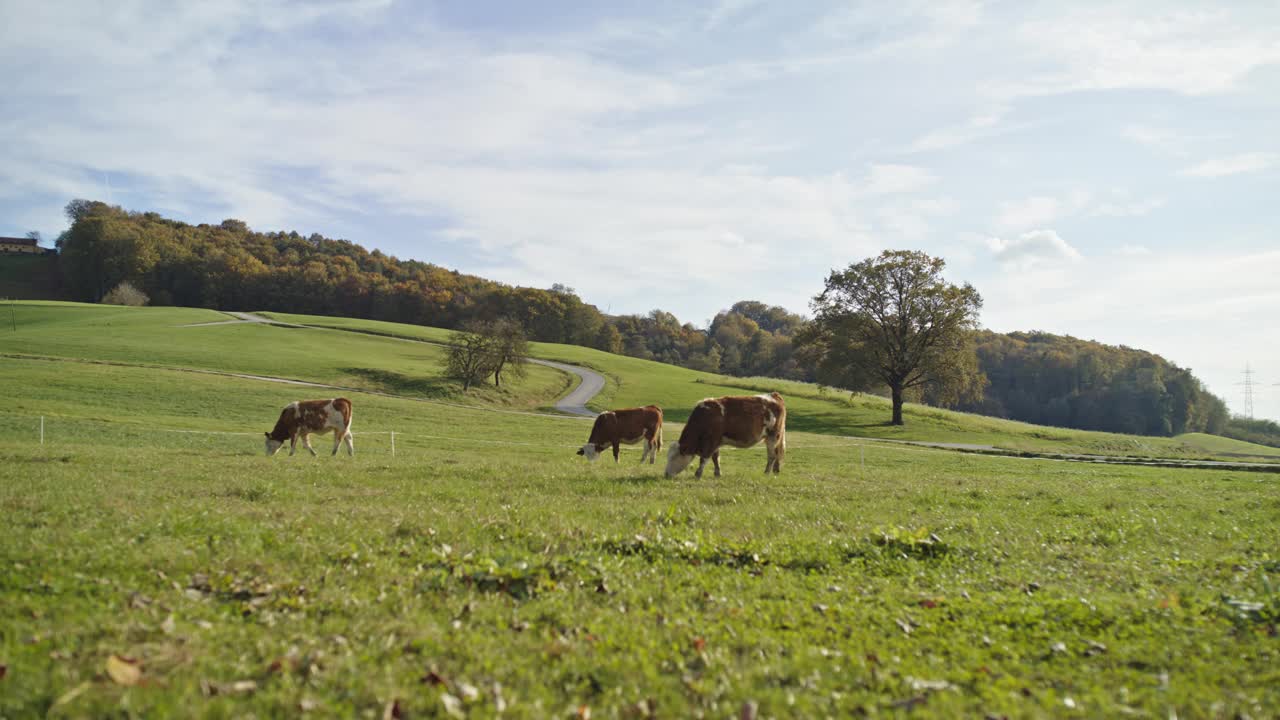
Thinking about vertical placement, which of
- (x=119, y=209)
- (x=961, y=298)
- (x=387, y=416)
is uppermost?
(x=119, y=209)

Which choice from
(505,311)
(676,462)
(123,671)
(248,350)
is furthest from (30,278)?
(123,671)

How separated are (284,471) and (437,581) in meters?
11.6

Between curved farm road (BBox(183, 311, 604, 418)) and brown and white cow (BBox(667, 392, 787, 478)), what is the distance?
4423 cm

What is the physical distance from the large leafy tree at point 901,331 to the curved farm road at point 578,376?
24.7 meters

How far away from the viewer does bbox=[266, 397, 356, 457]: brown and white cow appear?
26875 mm

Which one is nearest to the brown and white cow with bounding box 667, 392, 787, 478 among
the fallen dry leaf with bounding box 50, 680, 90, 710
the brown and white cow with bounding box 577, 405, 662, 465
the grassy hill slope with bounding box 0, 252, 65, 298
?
the brown and white cow with bounding box 577, 405, 662, 465

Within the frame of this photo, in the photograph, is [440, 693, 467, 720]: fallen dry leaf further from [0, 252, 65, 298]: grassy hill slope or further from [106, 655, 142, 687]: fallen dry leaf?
[0, 252, 65, 298]: grassy hill slope

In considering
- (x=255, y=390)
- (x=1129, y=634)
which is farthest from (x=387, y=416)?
(x=1129, y=634)

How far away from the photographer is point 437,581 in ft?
23.1

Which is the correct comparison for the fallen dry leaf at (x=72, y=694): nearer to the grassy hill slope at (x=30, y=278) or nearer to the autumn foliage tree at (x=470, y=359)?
the autumn foliage tree at (x=470, y=359)

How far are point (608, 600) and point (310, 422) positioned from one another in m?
24.1

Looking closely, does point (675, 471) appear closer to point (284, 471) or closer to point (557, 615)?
point (284, 471)

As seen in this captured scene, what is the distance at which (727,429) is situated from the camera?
19391 mm

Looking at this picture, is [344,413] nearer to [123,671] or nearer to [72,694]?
[123,671]
